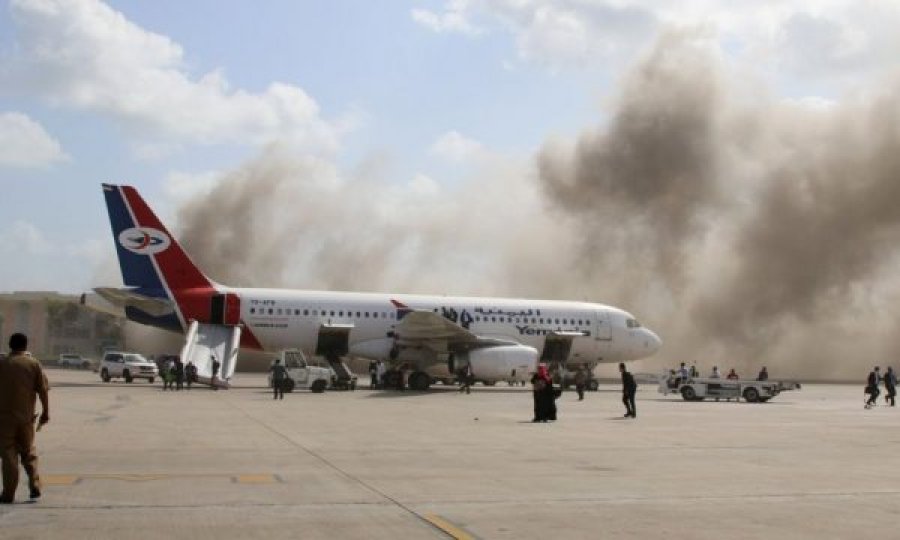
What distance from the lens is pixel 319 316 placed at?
40.1 metres

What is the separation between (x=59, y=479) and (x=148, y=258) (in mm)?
29577

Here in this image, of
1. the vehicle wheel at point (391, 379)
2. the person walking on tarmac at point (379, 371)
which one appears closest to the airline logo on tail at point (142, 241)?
the person walking on tarmac at point (379, 371)

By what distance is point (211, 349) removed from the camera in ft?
127

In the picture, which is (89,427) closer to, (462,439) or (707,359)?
(462,439)

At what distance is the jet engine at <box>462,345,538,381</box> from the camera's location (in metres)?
38.2

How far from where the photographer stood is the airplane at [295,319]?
127ft

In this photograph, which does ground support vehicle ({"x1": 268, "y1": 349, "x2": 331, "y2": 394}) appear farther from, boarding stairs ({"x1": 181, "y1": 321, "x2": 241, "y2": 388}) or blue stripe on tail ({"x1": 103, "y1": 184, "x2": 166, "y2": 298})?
blue stripe on tail ({"x1": 103, "y1": 184, "x2": 166, "y2": 298})

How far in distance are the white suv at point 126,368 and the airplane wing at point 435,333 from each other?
15.9 m

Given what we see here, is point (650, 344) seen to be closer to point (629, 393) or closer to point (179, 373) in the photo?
point (179, 373)

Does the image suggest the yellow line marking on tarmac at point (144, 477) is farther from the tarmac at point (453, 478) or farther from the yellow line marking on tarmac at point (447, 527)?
the yellow line marking on tarmac at point (447, 527)

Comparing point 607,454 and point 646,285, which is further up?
point 646,285

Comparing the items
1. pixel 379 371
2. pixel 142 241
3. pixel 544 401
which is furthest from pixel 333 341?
pixel 544 401

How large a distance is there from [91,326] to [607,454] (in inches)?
4696

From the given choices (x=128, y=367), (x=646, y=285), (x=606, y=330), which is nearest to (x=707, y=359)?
(x=646, y=285)
